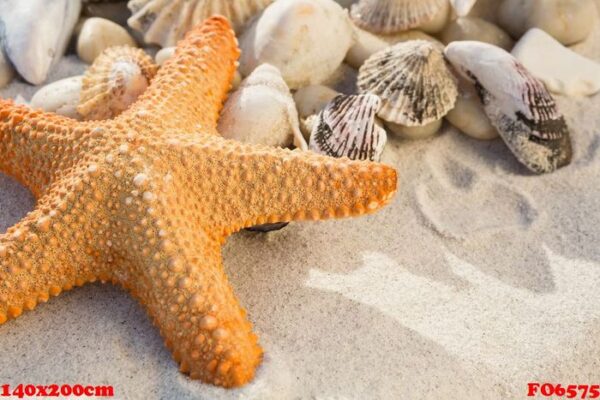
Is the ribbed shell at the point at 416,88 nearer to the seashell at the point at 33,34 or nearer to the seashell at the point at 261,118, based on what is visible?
the seashell at the point at 261,118

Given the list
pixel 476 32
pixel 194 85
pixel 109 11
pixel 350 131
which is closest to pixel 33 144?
pixel 194 85

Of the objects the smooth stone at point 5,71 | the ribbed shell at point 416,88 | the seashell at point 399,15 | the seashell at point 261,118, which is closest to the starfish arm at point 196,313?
the seashell at point 261,118

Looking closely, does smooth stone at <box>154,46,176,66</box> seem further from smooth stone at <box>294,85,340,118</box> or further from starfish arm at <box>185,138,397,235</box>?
starfish arm at <box>185,138,397,235</box>

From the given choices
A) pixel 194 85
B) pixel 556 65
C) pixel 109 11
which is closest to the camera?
pixel 194 85

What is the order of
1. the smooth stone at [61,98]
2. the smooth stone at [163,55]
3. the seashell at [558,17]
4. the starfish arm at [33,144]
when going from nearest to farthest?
the starfish arm at [33,144]
the smooth stone at [61,98]
the smooth stone at [163,55]
the seashell at [558,17]

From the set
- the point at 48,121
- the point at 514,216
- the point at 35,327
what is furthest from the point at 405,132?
the point at 35,327

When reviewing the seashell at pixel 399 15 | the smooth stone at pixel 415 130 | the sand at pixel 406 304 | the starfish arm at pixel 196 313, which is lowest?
the sand at pixel 406 304

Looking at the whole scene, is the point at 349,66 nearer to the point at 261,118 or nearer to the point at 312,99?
the point at 312,99
